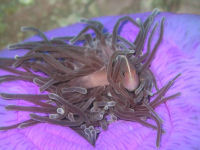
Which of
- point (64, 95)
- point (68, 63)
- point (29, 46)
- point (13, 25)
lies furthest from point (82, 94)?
point (13, 25)

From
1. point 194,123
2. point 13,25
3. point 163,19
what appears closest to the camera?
point 194,123

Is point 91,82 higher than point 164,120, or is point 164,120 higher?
point 91,82

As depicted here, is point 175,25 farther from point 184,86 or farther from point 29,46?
point 29,46

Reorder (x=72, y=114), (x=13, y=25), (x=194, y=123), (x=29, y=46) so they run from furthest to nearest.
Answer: (x=13, y=25) → (x=29, y=46) → (x=72, y=114) → (x=194, y=123)

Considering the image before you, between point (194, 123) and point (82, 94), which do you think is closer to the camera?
point (194, 123)
